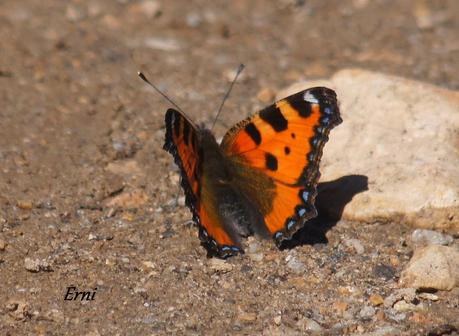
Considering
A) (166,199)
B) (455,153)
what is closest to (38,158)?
(166,199)

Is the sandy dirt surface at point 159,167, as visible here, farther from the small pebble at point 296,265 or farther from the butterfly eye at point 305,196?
the butterfly eye at point 305,196

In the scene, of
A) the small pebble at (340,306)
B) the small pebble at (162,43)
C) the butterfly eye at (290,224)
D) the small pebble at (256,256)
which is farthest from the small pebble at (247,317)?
the small pebble at (162,43)

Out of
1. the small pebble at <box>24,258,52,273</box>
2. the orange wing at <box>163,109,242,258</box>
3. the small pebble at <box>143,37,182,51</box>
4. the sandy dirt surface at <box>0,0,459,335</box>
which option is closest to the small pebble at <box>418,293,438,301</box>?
the sandy dirt surface at <box>0,0,459,335</box>

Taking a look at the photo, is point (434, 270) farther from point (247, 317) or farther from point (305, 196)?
point (247, 317)

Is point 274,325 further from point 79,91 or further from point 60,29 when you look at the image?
point 60,29

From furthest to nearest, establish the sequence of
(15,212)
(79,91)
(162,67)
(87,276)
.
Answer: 1. (162,67)
2. (79,91)
3. (15,212)
4. (87,276)
